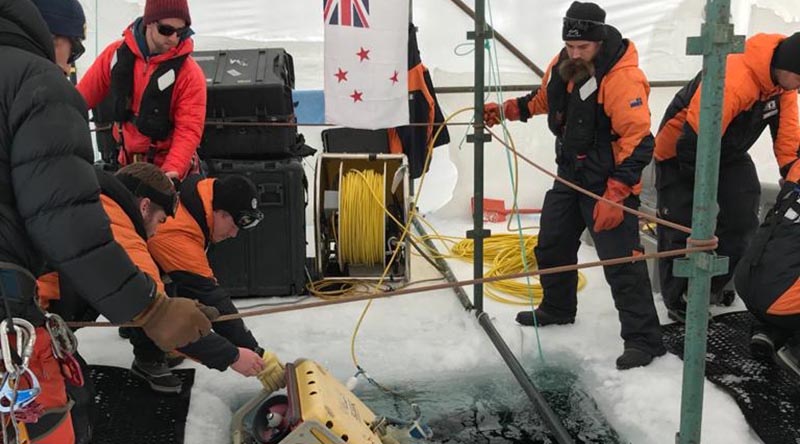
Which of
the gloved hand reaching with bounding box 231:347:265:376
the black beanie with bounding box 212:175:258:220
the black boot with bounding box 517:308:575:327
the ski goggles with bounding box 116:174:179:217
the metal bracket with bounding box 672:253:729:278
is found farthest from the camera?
the black boot with bounding box 517:308:575:327

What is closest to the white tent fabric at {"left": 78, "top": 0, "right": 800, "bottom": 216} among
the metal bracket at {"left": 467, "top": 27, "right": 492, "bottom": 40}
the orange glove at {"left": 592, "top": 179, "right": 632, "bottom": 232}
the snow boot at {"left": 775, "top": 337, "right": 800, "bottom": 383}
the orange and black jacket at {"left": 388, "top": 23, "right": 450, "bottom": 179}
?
the orange and black jacket at {"left": 388, "top": 23, "right": 450, "bottom": 179}

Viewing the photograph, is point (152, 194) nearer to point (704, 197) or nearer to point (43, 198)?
point (43, 198)

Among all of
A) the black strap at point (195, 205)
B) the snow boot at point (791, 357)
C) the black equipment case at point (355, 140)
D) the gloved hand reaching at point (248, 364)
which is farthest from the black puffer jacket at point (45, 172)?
the black equipment case at point (355, 140)

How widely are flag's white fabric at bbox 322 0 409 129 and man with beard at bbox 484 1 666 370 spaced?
637mm

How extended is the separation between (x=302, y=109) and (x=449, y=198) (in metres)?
1.65

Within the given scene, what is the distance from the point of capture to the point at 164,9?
3.22 meters

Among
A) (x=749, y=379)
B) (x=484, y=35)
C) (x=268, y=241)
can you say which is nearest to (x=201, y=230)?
(x=268, y=241)

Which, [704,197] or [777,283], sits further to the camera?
[777,283]

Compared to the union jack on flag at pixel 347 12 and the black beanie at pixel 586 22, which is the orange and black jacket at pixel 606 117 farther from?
→ the union jack on flag at pixel 347 12

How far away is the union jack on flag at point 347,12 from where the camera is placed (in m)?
3.55

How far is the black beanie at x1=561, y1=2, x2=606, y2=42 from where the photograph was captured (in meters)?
3.17

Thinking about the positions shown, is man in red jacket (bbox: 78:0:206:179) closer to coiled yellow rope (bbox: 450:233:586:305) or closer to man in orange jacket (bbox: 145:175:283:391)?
man in orange jacket (bbox: 145:175:283:391)

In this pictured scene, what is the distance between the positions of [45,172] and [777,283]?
3076mm

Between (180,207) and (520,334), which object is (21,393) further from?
(520,334)
